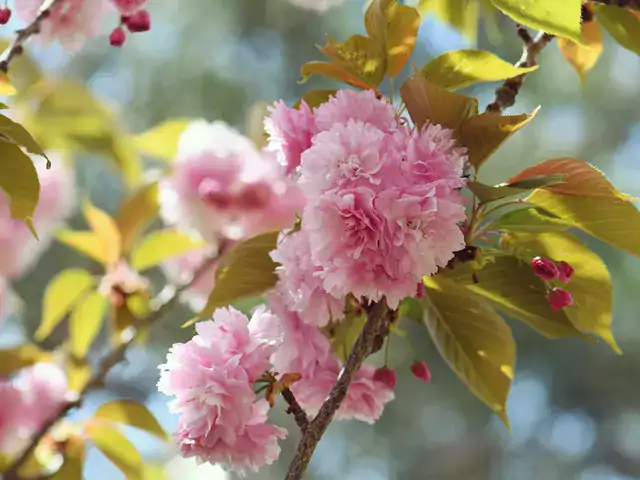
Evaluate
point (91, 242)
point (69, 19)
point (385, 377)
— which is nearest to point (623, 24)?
point (385, 377)

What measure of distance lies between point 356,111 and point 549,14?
11 cm

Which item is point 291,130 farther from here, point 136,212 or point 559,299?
point 136,212

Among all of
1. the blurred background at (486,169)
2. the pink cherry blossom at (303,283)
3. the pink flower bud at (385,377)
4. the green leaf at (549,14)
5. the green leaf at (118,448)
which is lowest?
the blurred background at (486,169)

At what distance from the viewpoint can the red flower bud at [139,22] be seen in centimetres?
60

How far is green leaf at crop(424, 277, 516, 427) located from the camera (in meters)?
A: 0.50

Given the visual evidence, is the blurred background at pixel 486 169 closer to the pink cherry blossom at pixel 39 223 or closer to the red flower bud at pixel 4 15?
the pink cherry blossom at pixel 39 223

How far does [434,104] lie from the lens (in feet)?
1.44

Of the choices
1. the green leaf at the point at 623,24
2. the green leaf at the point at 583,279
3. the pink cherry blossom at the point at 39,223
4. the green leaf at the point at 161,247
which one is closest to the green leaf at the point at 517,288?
the green leaf at the point at 583,279

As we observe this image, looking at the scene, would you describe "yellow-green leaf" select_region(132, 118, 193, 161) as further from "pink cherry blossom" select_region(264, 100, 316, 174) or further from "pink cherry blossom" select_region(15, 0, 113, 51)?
"pink cherry blossom" select_region(264, 100, 316, 174)

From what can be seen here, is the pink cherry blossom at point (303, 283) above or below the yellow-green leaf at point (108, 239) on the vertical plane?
above

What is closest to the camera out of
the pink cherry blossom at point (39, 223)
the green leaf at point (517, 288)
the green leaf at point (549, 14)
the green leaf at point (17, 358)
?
the green leaf at point (549, 14)

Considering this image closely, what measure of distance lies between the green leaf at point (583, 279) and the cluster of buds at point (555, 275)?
0.03 m

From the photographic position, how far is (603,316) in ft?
1.65

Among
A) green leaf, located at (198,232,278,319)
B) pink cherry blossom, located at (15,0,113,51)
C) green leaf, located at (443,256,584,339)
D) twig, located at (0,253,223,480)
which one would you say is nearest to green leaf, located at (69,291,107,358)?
twig, located at (0,253,223,480)
